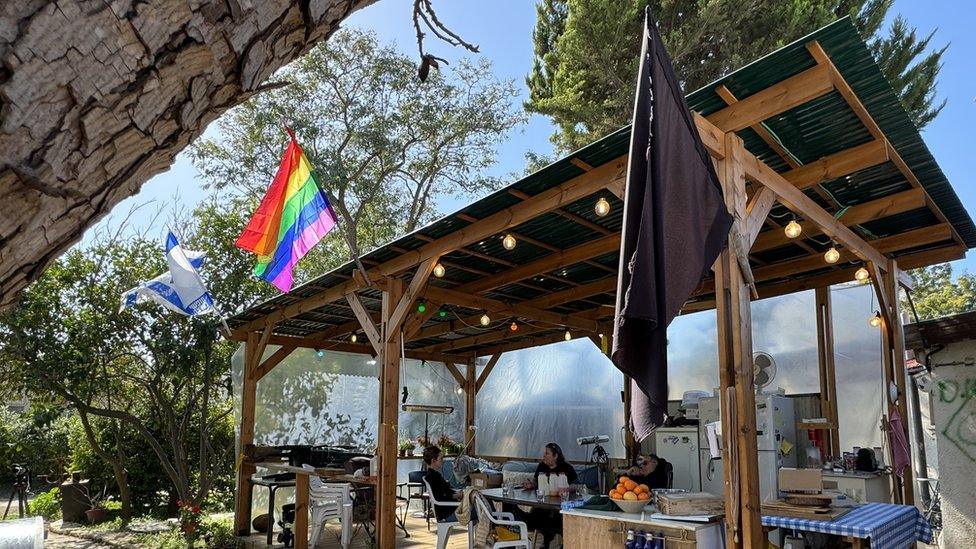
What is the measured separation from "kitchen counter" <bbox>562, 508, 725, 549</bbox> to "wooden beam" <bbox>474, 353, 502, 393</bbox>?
890 centimetres

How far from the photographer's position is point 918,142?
509 centimetres

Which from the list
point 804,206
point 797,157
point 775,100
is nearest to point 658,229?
point 775,100

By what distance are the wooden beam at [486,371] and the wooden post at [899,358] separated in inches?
309

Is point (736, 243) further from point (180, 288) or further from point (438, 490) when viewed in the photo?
point (180, 288)

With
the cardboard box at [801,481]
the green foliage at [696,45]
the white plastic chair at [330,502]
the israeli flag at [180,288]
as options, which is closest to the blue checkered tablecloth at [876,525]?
the cardboard box at [801,481]

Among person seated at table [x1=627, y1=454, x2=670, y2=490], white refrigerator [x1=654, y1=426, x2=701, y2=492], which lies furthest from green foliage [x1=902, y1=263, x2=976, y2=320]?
person seated at table [x1=627, y1=454, x2=670, y2=490]

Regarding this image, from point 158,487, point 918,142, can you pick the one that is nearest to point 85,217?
point 918,142

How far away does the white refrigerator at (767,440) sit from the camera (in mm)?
5266

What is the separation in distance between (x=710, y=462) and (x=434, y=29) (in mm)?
8707

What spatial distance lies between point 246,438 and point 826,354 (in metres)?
8.12

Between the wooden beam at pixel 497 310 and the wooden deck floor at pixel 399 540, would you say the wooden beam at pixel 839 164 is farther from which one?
the wooden deck floor at pixel 399 540

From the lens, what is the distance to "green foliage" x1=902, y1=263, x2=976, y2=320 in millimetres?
20156

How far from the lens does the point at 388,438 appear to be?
23.6 feet

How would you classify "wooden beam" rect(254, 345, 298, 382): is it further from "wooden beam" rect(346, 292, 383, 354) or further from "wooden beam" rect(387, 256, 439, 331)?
"wooden beam" rect(387, 256, 439, 331)
